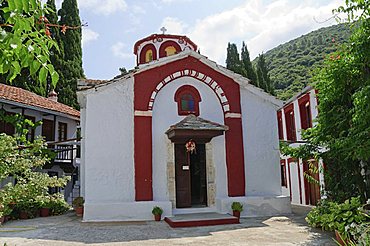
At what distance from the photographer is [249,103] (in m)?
13.7

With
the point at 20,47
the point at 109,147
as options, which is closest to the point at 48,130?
the point at 109,147

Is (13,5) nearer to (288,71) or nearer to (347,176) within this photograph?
(347,176)

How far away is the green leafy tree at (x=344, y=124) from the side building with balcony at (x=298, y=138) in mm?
5820

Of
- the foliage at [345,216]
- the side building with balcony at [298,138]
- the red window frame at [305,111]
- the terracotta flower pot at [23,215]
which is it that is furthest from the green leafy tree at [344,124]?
the terracotta flower pot at [23,215]

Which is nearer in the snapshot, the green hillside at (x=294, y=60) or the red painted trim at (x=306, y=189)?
the red painted trim at (x=306, y=189)

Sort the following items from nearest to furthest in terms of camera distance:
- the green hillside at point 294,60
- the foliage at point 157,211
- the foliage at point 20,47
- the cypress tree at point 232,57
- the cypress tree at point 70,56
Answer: the foliage at point 20,47 < the foliage at point 157,211 < the cypress tree at point 70,56 < the cypress tree at point 232,57 < the green hillside at point 294,60

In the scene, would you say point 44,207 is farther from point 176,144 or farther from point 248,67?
point 248,67

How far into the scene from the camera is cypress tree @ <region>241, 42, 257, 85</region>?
32.8m

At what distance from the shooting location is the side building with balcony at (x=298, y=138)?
16469 mm

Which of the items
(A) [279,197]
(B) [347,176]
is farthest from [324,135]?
(A) [279,197]

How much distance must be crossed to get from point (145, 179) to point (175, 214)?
165 cm

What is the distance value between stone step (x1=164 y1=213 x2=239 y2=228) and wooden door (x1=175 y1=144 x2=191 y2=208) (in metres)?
1.18

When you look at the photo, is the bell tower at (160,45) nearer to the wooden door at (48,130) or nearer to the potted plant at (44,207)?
the wooden door at (48,130)

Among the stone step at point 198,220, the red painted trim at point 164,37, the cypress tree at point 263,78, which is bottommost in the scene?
the stone step at point 198,220
